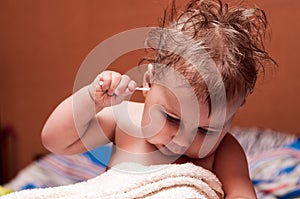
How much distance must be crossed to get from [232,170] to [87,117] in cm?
24

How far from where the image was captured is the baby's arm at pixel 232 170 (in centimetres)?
80

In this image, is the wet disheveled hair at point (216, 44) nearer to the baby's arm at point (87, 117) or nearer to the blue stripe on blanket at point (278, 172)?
the baby's arm at point (87, 117)

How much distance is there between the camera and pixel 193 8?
792mm

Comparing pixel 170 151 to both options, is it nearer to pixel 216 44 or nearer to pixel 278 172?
pixel 216 44

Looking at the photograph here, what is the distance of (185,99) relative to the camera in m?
0.73

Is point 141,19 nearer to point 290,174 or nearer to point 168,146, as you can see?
point 290,174

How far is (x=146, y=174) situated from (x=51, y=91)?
1.59 meters

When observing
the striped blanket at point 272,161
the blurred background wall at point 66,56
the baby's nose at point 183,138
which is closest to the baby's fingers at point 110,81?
the baby's nose at point 183,138

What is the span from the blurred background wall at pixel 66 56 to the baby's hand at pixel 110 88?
1.16 m

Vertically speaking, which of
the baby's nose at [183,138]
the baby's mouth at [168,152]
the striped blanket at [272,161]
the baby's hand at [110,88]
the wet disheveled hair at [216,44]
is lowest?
the striped blanket at [272,161]

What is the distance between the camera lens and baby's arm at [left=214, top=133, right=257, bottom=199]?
0.80m

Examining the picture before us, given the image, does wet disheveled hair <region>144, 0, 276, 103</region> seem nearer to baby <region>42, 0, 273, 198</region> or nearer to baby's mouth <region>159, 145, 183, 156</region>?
baby <region>42, 0, 273, 198</region>

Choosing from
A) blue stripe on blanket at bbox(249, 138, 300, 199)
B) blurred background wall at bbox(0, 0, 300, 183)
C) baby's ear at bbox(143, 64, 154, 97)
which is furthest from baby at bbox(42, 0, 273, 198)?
blurred background wall at bbox(0, 0, 300, 183)

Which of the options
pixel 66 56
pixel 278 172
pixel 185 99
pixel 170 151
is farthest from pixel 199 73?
pixel 66 56
